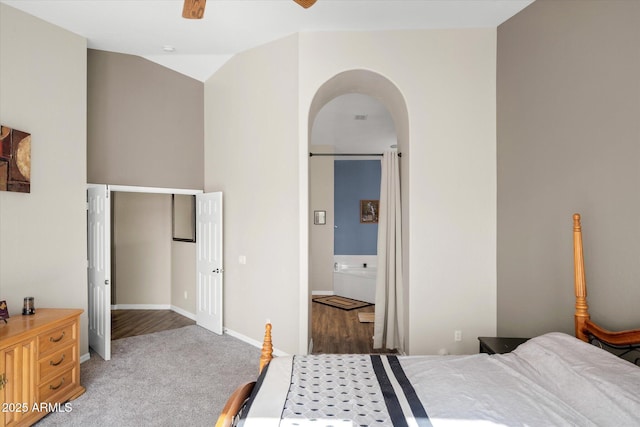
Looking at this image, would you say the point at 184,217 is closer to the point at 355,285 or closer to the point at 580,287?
the point at 355,285

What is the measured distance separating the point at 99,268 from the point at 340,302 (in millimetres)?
3957

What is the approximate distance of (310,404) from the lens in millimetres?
1541

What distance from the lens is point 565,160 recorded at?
246 cm

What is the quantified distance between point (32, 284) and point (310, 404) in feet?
9.54

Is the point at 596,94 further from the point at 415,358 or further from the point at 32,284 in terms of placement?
the point at 32,284

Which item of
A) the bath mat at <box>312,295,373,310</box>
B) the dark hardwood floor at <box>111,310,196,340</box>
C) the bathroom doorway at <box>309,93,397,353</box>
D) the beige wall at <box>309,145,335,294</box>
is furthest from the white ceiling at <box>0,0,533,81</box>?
the bath mat at <box>312,295,373,310</box>

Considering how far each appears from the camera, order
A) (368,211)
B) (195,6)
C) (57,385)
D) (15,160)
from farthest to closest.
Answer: (368,211) → (15,160) → (57,385) → (195,6)

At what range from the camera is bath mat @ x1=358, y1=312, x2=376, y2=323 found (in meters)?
5.11

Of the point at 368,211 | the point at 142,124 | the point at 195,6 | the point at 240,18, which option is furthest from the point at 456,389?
the point at 368,211

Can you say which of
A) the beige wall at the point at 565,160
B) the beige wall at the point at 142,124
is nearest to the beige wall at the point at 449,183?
the beige wall at the point at 565,160

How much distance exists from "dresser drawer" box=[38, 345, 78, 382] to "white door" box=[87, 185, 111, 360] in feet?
2.42

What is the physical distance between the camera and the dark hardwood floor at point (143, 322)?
4543 millimetres

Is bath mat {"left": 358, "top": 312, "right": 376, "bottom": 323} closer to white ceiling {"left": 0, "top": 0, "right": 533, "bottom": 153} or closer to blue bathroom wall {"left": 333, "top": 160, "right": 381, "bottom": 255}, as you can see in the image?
blue bathroom wall {"left": 333, "top": 160, "right": 381, "bottom": 255}

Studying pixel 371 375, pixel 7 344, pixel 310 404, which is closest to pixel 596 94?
pixel 371 375
